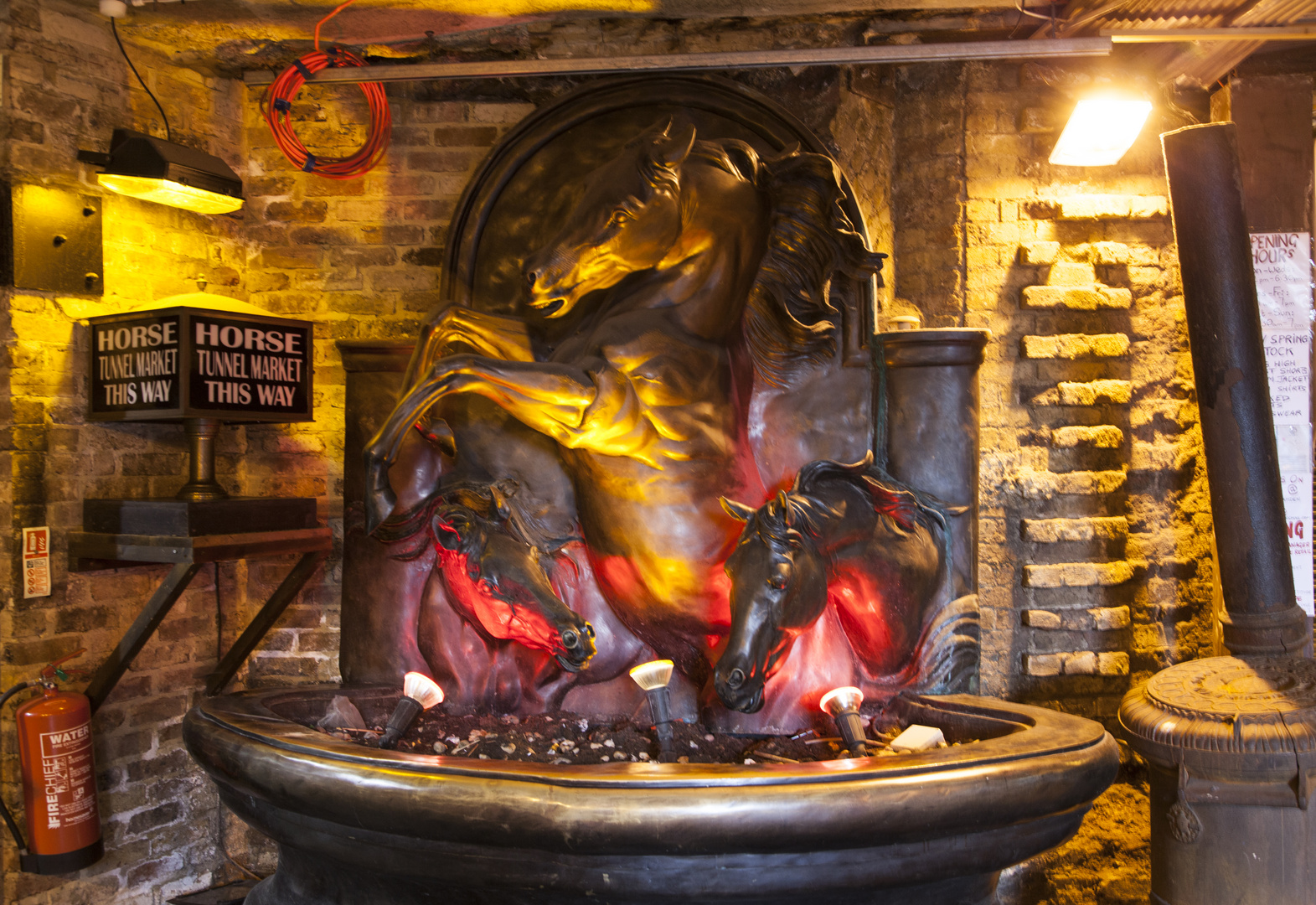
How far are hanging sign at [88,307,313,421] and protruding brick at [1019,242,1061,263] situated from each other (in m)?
2.43

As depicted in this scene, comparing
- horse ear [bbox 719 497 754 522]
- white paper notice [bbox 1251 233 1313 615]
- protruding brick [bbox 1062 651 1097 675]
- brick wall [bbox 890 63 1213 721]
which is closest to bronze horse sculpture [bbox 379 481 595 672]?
horse ear [bbox 719 497 754 522]

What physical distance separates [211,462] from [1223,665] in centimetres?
312

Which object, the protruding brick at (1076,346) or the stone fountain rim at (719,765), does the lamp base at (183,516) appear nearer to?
the stone fountain rim at (719,765)

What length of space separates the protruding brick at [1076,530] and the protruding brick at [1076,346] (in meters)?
0.53

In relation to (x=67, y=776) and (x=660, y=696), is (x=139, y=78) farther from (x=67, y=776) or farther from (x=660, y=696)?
(x=660, y=696)

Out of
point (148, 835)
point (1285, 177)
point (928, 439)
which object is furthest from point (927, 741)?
point (148, 835)

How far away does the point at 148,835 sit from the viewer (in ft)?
9.84

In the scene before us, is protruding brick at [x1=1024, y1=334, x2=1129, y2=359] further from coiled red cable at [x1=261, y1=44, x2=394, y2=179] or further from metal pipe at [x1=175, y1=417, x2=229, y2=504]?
metal pipe at [x1=175, y1=417, x2=229, y2=504]

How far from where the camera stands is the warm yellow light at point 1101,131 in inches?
103

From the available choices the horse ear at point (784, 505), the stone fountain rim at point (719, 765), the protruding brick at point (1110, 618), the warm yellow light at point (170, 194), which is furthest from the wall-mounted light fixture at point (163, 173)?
the protruding brick at point (1110, 618)

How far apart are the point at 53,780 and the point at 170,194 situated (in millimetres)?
1861

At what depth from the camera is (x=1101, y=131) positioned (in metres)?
2.69

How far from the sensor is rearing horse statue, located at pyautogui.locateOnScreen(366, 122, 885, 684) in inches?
94.3

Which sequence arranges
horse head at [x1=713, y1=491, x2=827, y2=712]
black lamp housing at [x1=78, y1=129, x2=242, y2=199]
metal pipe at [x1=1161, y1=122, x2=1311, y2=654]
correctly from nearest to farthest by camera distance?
horse head at [x1=713, y1=491, x2=827, y2=712], metal pipe at [x1=1161, y1=122, x2=1311, y2=654], black lamp housing at [x1=78, y1=129, x2=242, y2=199]
